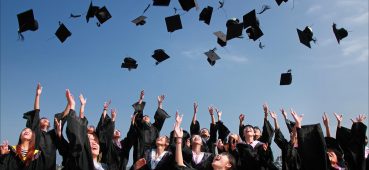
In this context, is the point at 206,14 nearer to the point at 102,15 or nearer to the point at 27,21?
the point at 102,15

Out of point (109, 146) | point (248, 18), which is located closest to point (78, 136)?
point (109, 146)

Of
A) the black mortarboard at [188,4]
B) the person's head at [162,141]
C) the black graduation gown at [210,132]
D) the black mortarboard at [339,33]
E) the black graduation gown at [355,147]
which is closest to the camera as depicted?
the person's head at [162,141]

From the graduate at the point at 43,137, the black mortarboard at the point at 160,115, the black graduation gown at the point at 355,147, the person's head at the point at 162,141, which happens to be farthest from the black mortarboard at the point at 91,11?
the black graduation gown at the point at 355,147

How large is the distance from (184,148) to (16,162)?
2.18 meters

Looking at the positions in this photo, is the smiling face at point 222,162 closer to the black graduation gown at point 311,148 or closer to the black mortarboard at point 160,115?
the black graduation gown at point 311,148

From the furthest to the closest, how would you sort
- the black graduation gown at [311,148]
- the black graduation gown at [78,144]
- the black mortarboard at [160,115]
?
the black mortarboard at [160,115] < the black graduation gown at [311,148] < the black graduation gown at [78,144]

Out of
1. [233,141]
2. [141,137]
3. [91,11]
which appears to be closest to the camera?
[233,141]

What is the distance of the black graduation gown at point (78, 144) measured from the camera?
166 inches

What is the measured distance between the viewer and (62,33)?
23.2 ft

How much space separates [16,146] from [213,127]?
131 inches

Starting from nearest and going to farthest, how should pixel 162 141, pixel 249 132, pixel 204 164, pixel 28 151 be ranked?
pixel 28 151
pixel 162 141
pixel 204 164
pixel 249 132

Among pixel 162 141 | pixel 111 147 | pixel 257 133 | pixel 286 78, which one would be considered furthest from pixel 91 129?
pixel 286 78

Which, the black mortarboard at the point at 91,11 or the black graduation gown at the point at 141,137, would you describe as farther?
the black graduation gown at the point at 141,137

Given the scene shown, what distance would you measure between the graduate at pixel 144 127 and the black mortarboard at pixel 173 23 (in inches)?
49.8
